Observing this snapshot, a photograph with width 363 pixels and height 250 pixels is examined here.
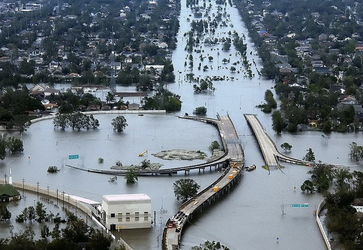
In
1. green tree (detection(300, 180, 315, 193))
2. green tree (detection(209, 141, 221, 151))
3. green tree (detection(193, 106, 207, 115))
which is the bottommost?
green tree (detection(193, 106, 207, 115))

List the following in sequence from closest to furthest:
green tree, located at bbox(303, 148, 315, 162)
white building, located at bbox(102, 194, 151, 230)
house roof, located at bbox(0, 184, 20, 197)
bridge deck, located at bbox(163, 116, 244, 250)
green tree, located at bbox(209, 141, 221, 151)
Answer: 1. bridge deck, located at bbox(163, 116, 244, 250)
2. white building, located at bbox(102, 194, 151, 230)
3. house roof, located at bbox(0, 184, 20, 197)
4. green tree, located at bbox(303, 148, 315, 162)
5. green tree, located at bbox(209, 141, 221, 151)

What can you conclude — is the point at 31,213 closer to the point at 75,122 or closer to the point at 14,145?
the point at 14,145

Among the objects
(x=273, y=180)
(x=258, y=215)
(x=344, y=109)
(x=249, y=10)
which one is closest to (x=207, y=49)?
(x=249, y=10)

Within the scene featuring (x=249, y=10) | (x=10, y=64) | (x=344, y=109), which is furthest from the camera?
(x=249, y=10)

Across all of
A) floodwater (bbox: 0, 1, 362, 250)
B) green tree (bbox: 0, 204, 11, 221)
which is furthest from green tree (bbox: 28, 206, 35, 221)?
floodwater (bbox: 0, 1, 362, 250)

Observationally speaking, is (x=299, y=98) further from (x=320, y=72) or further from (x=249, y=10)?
(x=249, y=10)

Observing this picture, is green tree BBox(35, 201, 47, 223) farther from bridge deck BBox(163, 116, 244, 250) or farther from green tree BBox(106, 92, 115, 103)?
green tree BBox(106, 92, 115, 103)
